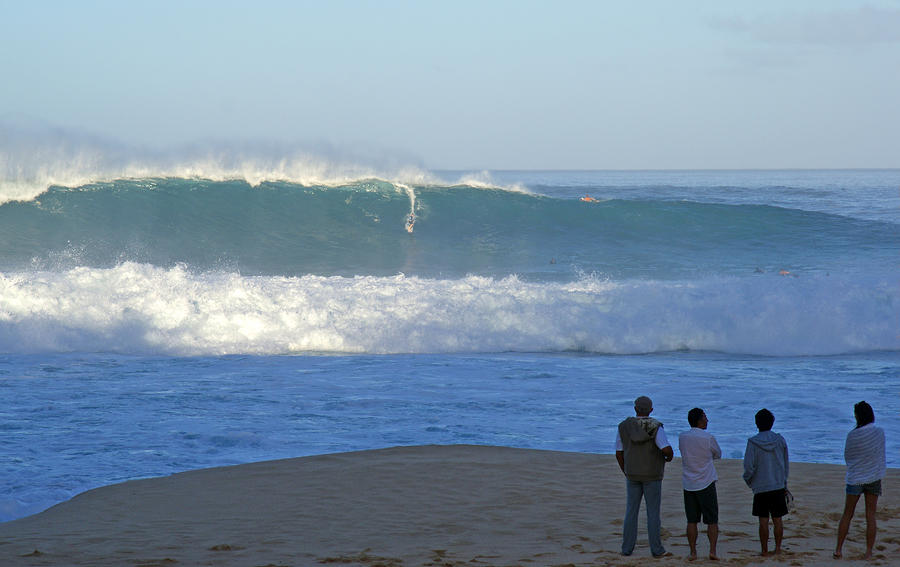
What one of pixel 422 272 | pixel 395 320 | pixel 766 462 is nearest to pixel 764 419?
pixel 766 462

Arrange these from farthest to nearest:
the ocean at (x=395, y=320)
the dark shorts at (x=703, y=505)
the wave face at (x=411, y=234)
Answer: the wave face at (x=411, y=234) → the ocean at (x=395, y=320) → the dark shorts at (x=703, y=505)

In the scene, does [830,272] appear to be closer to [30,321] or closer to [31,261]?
[30,321]

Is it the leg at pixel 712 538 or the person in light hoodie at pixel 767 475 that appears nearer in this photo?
the leg at pixel 712 538

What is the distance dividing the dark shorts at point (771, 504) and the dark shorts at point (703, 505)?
26cm

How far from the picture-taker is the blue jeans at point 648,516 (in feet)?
17.6

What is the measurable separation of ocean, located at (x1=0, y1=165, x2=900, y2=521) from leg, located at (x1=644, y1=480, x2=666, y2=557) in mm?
3046

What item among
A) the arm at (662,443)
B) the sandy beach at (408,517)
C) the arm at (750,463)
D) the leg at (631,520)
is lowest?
the sandy beach at (408,517)

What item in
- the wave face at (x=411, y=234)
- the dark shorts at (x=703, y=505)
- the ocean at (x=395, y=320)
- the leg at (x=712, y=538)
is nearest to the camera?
the leg at (x=712, y=538)

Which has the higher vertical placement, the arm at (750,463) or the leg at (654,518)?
the arm at (750,463)

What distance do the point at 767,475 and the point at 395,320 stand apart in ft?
33.1

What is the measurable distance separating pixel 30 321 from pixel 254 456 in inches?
323

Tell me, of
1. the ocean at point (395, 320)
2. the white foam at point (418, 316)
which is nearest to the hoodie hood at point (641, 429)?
the ocean at point (395, 320)

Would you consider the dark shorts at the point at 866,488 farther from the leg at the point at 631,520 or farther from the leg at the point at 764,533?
the leg at the point at 631,520

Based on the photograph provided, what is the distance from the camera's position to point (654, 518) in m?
5.39
